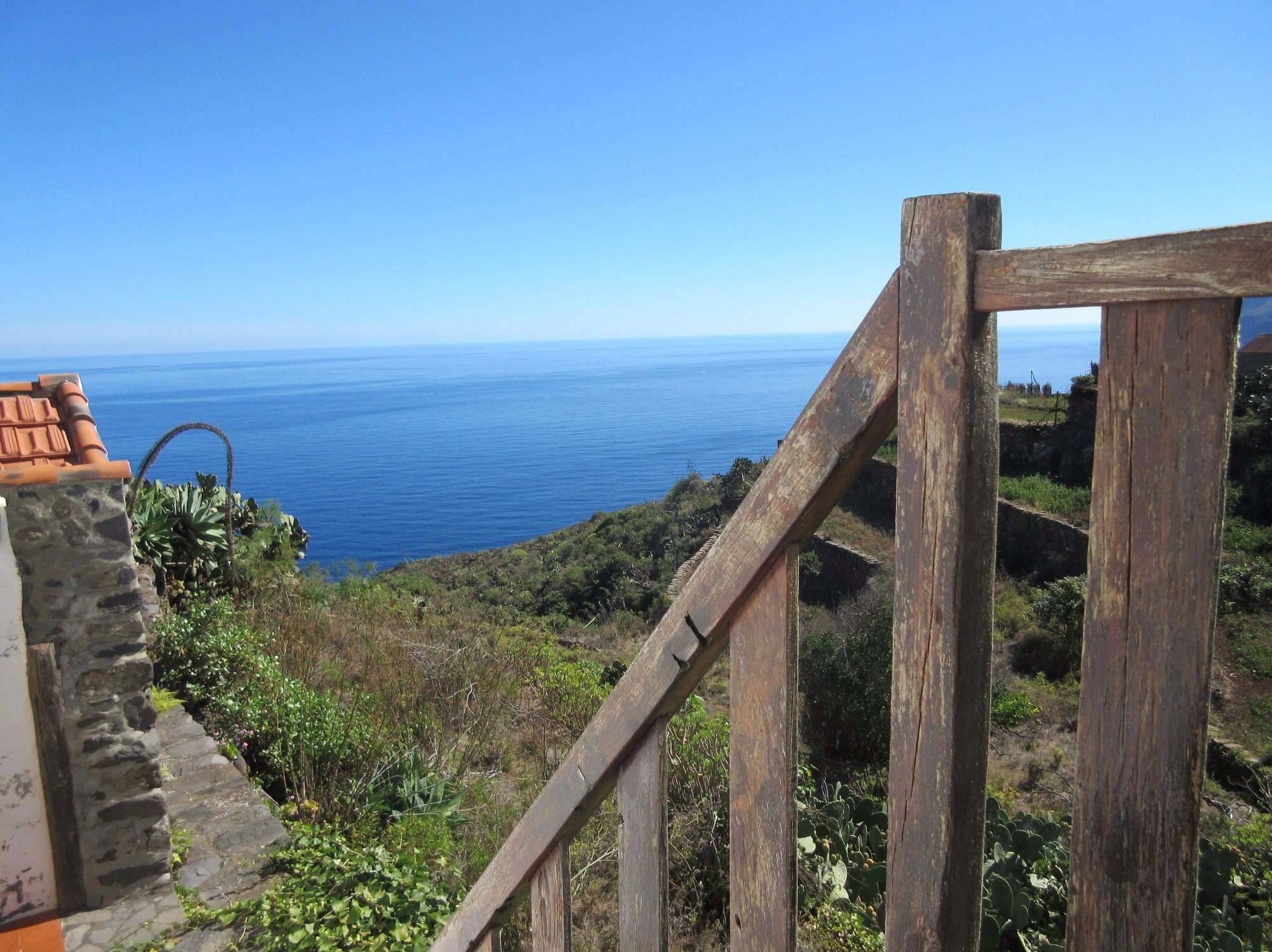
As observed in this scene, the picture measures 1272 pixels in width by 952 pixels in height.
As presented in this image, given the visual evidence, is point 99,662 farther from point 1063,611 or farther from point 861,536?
point 861,536

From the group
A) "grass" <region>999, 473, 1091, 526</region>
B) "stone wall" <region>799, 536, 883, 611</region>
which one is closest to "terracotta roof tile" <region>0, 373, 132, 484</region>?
"stone wall" <region>799, 536, 883, 611</region>

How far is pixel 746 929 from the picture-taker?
831 millimetres

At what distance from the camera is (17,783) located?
376cm

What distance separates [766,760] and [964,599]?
0.92 feet

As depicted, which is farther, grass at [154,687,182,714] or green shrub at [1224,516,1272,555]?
green shrub at [1224,516,1272,555]

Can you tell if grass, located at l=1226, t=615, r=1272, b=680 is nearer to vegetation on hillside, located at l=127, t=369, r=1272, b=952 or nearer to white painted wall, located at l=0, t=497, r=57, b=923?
vegetation on hillside, located at l=127, t=369, r=1272, b=952

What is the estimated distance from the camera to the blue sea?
57406mm

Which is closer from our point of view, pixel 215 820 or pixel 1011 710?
pixel 215 820

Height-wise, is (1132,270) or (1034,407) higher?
(1132,270)

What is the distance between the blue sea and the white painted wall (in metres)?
21.8

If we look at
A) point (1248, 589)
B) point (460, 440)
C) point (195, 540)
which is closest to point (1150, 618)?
point (195, 540)

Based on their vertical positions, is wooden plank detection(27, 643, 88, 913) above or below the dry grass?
above

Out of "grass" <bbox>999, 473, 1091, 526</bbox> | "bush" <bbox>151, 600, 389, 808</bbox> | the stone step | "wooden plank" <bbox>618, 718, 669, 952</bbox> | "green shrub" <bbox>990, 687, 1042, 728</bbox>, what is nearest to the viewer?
"wooden plank" <bbox>618, 718, 669, 952</bbox>

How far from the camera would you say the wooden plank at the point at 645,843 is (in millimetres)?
907
